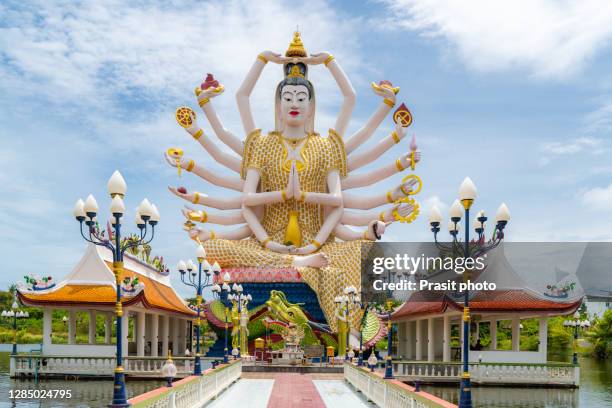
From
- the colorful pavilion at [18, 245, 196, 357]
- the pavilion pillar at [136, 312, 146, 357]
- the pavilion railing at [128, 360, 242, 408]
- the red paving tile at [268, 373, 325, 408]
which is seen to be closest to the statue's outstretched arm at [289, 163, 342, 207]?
the colorful pavilion at [18, 245, 196, 357]

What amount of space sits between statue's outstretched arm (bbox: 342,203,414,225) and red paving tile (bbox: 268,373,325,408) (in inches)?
584

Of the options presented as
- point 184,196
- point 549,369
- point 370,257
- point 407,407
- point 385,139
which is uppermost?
point 385,139

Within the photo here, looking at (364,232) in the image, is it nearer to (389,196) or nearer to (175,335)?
(389,196)

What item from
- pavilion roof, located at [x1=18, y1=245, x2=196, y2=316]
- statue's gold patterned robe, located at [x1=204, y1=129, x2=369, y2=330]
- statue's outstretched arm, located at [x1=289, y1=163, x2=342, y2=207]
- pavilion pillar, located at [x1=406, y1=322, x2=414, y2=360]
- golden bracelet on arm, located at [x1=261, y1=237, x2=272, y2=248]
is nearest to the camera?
pavilion roof, located at [x1=18, y1=245, x2=196, y2=316]

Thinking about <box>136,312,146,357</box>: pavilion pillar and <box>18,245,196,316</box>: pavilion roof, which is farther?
<box>136,312,146,357</box>: pavilion pillar

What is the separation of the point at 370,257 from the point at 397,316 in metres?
3.60

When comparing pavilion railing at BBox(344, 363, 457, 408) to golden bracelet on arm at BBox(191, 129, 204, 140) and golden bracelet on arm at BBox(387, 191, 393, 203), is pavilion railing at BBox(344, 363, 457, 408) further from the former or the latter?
golden bracelet on arm at BBox(191, 129, 204, 140)

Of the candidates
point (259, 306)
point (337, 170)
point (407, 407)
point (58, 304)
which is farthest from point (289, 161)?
point (407, 407)

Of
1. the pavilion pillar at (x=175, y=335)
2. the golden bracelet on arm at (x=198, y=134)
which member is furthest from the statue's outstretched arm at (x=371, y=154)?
the pavilion pillar at (x=175, y=335)

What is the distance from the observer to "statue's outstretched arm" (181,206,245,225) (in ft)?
124

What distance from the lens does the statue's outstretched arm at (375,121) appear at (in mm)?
36875

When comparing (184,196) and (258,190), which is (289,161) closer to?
(258,190)

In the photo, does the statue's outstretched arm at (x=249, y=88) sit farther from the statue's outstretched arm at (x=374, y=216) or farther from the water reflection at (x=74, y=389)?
the water reflection at (x=74, y=389)

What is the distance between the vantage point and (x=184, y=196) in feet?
124
